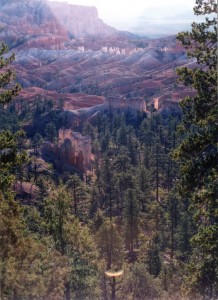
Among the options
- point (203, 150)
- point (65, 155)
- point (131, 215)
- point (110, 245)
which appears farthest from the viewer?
point (65, 155)

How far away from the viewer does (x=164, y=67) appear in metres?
143

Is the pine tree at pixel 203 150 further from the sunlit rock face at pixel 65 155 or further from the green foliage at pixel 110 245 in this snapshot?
the sunlit rock face at pixel 65 155

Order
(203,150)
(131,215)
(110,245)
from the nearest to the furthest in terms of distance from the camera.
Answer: (203,150)
(110,245)
(131,215)

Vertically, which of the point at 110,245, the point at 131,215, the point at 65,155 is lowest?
the point at 65,155

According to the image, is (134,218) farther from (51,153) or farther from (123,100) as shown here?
(123,100)

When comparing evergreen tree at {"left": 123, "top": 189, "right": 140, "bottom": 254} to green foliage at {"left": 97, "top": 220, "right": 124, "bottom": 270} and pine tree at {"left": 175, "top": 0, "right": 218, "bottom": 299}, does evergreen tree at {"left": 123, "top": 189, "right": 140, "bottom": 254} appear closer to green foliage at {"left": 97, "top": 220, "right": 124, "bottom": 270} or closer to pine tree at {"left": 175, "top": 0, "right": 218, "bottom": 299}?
green foliage at {"left": 97, "top": 220, "right": 124, "bottom": 270}

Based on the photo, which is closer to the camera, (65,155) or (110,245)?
(110,245)

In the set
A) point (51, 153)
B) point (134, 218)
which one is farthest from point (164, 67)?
point (134, 218)

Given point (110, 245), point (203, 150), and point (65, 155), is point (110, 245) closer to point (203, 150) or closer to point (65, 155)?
point (203, 150)

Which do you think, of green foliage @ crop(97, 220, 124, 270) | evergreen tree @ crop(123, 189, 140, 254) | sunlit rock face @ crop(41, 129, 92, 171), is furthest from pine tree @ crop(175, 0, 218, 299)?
sunlit rock face @ crop(41, 129, 92, 171)

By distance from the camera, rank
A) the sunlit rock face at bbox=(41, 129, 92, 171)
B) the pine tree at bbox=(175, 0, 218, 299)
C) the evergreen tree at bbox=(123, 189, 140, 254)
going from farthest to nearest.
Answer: the sunlit rock face at bbox=(41, 129, 92, 171)
the evergreen tree at bbox=(123, 189, 140, 254)
the pine tree at bbox=(175, 0, 218, 299)

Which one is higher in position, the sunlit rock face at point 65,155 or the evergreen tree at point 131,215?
the evergreen tree at point 131,215

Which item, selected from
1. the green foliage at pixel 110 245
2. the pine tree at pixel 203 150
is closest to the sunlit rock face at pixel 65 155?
the green foliage at pixel 110 245

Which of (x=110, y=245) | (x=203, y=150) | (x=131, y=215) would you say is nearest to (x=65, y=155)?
(x=131, y=215)
